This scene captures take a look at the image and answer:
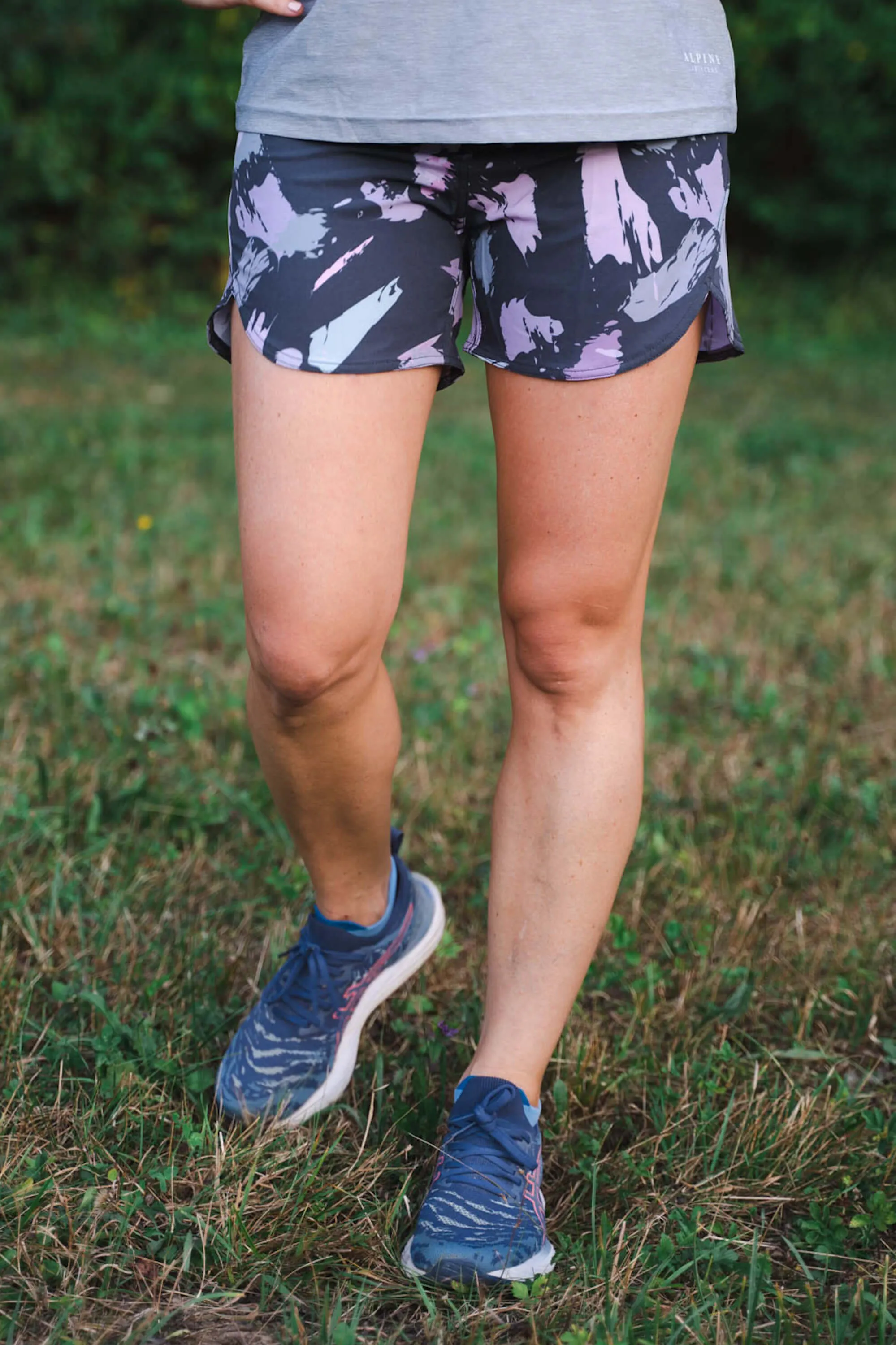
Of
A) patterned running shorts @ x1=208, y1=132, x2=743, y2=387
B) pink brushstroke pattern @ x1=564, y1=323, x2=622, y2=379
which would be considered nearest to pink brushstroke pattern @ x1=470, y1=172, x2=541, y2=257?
patterned running shorts @ x1=208, y1=132, x2=743, y2=387

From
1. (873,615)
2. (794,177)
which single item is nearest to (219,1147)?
(873,615)

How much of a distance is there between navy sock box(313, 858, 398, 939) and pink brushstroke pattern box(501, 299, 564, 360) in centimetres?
72

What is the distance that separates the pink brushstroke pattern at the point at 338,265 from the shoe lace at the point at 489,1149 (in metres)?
0.93

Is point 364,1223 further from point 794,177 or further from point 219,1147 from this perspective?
point 794,177

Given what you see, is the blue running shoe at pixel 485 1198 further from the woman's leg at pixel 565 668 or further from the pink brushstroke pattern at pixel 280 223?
the pink brushstroke pattern at pixel 280 223

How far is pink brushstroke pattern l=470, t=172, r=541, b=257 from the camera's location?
1.34 m

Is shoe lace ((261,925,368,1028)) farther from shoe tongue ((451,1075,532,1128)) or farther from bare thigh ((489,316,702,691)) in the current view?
bare thigh ((489,316,702,691))

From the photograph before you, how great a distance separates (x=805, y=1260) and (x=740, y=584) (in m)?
2.37

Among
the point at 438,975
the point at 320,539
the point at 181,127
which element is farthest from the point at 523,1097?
the point at 181,127

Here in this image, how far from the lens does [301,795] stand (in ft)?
5.17

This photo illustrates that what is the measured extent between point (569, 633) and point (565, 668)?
0.14ft

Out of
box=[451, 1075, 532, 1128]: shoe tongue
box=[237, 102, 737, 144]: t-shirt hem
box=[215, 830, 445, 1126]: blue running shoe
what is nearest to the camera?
box=[237, 102, 737, 144]: t-shirt hem

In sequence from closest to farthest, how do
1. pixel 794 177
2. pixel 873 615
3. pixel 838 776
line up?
pixel 838 776, pixel 873 615, pixel 794 177

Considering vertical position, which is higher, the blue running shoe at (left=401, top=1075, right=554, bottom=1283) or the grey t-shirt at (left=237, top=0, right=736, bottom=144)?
the grey t-shirt at (left=237, top=0, right=736, bottom=144)
